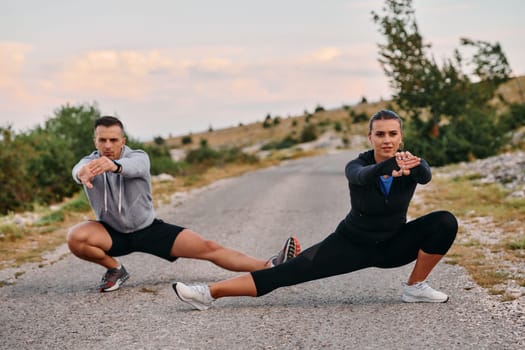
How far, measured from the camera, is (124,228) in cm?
632

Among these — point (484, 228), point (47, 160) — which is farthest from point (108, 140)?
point (47, 160)

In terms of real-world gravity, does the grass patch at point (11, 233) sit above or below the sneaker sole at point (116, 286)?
above

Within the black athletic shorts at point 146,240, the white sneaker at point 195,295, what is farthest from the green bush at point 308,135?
the white sneaker at point 195,295

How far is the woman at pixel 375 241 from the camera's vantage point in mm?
5266

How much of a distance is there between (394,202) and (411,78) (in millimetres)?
19721

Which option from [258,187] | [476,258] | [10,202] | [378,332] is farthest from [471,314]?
[10,202]

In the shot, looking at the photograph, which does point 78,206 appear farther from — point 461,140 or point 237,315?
point 461,140

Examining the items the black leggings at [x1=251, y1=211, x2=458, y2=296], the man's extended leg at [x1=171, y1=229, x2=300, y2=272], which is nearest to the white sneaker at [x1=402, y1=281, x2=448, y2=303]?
the black leggings at [x1=251, y1=211, x2=458, y2=296]

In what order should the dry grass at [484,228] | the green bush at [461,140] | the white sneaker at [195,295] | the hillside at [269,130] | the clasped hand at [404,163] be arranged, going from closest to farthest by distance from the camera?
the clasped hand at [404,163] < the white sneaker at [195,295] < the dry grass at [484,228] < the green bush at [461,140] < the hillside at [269,130]

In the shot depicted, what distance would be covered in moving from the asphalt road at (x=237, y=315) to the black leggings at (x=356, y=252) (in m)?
0.29

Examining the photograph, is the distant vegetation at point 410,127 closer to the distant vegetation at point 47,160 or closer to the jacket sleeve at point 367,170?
the distant vegetation at point 47,160

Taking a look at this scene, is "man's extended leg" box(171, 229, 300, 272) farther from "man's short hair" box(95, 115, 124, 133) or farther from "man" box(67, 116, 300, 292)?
"man's short hair" box(95, 115, 124, 133)

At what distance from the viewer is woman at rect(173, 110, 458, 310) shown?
17.3 ft

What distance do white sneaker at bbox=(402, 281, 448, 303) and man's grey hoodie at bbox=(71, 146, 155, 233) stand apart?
2554mm
